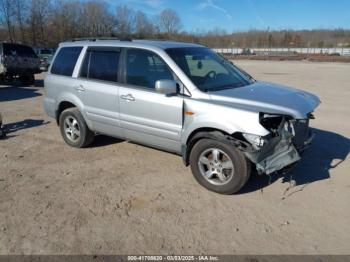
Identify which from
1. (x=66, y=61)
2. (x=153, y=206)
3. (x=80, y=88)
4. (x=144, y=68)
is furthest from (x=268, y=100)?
(x=66, y=61)

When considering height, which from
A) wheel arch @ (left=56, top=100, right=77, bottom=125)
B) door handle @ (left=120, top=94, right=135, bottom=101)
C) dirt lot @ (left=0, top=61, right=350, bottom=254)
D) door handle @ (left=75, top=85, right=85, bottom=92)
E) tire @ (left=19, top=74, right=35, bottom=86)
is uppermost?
door handle @ (left=75, top=85, right=85, bottom=92)

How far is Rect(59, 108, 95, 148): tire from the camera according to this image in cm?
600

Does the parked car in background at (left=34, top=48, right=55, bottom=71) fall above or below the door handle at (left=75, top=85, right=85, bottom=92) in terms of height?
below

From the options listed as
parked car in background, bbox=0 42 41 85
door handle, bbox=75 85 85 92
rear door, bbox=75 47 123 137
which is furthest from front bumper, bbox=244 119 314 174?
parked car in background, bbox=0 42 41 85

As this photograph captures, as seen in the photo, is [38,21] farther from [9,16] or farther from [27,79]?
[27,79]

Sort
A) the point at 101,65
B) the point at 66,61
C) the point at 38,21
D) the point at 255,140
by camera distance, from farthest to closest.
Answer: the point at 38,21 → the point at 66,61 → the point at 101,65 → the point at 255,140

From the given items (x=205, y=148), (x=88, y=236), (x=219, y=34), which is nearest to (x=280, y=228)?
(x=205, y=148)

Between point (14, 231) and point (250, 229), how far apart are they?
2591 mm

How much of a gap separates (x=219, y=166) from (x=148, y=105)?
1.38 metres

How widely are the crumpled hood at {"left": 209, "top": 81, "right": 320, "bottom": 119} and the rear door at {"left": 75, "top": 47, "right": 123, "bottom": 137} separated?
1.74 metres

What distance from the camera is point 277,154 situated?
4.16m

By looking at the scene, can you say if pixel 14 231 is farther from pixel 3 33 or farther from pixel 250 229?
pixel 3 33

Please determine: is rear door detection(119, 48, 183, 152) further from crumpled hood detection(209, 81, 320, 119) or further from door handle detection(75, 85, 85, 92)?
door handle detection(75, 85, 85, 92)

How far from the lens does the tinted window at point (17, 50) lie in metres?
14.8
